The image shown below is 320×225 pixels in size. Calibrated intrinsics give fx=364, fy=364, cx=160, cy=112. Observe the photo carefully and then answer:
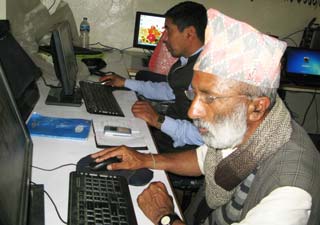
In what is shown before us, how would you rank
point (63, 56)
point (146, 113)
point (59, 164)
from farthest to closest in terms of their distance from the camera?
point (146, 113)
point (63, 56)
point (59, 164)

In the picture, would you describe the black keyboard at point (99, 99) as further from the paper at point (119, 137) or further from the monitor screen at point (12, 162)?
the monitor screen at point (12, 162)

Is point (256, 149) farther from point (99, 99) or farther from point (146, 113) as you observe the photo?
point (99, 99)

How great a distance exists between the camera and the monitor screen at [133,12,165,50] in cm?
313

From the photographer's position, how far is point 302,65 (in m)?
3.18

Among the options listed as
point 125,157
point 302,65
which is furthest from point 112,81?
point 302,65

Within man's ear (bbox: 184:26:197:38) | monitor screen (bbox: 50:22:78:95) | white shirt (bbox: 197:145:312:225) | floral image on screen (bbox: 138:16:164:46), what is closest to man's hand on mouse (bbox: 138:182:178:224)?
white shirt (bbox: 197:145:312:225)

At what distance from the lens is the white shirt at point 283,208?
0.86 m

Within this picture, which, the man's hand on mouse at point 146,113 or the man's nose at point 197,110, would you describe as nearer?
the man's nose at point 197,110

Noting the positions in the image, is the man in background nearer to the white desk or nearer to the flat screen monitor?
the white desk

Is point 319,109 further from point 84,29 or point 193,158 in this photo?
point 193,158

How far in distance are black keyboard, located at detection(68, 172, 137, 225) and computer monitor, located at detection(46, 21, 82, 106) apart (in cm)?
64

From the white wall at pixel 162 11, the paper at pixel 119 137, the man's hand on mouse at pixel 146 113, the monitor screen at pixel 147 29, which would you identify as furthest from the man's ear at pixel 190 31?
the white wall at pixel 162 11

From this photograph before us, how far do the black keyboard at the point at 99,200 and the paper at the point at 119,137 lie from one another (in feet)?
0.91

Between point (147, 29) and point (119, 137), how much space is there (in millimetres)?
1908
